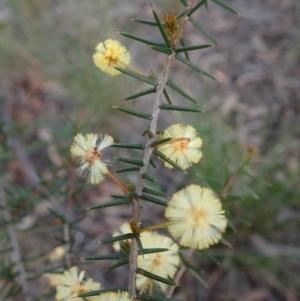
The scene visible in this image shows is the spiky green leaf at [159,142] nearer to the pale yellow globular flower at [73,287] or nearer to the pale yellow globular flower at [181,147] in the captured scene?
the pale yellow globular flower at [181,147]

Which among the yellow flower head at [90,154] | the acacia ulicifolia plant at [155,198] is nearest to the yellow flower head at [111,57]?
the acacia ulicifolia plant at [155,198]

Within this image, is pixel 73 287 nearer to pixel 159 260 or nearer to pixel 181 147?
pixel 159 260

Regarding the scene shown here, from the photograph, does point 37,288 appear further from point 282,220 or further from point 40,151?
point 282,220

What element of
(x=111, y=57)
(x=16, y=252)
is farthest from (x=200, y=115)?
(x=111, y=57)

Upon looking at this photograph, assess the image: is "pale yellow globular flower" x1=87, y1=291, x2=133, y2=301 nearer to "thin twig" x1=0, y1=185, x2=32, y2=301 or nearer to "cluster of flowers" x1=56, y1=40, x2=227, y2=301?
"cluster of flowers" x1=56, y1=40, x2=227, y2=301

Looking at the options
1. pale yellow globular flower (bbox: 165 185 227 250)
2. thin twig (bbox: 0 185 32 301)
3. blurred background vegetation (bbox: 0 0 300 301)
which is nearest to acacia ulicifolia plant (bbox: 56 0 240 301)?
pale yellow globular flower (bbox: 165 185 227 250)

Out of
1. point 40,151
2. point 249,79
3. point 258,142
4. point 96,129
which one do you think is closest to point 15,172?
point 40,151
